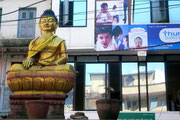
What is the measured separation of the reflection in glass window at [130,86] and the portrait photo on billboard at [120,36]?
1343mm

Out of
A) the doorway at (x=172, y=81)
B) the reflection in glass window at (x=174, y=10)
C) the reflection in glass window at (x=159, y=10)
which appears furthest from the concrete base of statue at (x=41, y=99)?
the reflection in glass window at (x=174, y=10)

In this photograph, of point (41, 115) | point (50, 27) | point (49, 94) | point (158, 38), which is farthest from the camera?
point (158, 38)

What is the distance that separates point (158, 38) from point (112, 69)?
9.84 feet

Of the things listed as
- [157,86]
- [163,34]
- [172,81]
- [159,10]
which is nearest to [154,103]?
[157,86]

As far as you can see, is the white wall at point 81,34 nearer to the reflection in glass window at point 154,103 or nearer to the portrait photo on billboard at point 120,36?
the portrait photo on billboard at point 120,36

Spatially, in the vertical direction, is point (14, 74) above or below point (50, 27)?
below

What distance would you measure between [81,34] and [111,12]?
2.02 metres

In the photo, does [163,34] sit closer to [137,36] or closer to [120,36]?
[137,36]

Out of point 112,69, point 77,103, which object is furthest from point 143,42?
point 77,103

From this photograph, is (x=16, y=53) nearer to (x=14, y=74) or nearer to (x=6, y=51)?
(x=6, y=51)

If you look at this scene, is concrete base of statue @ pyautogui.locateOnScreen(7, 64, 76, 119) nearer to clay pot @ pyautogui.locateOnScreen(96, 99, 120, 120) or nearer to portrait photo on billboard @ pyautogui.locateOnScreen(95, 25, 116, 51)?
clay pot @ pyautogui.locateOnScreen(96, 99, 120, 120)

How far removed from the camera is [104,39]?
55.4 feet

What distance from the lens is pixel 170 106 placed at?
16984 millimetres

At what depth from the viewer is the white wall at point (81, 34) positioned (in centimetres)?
1719
